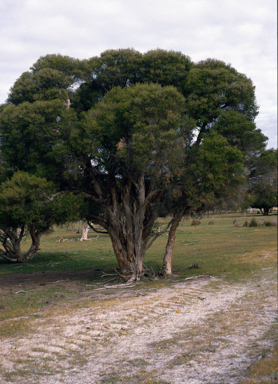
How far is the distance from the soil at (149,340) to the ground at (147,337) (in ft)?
0.06

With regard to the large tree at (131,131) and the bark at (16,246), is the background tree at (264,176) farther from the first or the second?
the bark at (16,246)

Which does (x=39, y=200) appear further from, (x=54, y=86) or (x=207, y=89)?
(x=207, y=89)

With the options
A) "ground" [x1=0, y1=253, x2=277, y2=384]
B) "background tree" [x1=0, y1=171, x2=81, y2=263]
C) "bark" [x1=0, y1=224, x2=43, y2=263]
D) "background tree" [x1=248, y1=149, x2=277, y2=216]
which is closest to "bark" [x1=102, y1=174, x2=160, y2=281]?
"background tree" [x1=0, y1=171, x2=81, y2=263]

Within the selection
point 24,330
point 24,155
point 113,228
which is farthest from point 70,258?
point 24,330

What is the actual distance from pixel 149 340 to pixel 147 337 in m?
0.23

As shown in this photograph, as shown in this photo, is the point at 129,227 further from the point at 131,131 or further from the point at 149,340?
the point at 149,340

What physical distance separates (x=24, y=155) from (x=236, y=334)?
41.3 ft

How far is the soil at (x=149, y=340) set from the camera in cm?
662

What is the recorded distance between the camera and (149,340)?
8461mm

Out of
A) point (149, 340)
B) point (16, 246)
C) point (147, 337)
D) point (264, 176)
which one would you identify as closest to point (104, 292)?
point (147, 337)

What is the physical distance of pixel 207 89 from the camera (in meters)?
16.2

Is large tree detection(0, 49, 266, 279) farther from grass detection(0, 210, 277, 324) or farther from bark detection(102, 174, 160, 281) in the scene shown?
grass detection(0, 210, 277, 324)

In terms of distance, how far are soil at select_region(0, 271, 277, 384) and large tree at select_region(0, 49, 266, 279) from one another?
4.93m

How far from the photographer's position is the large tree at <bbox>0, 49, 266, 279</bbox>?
14.8 m
